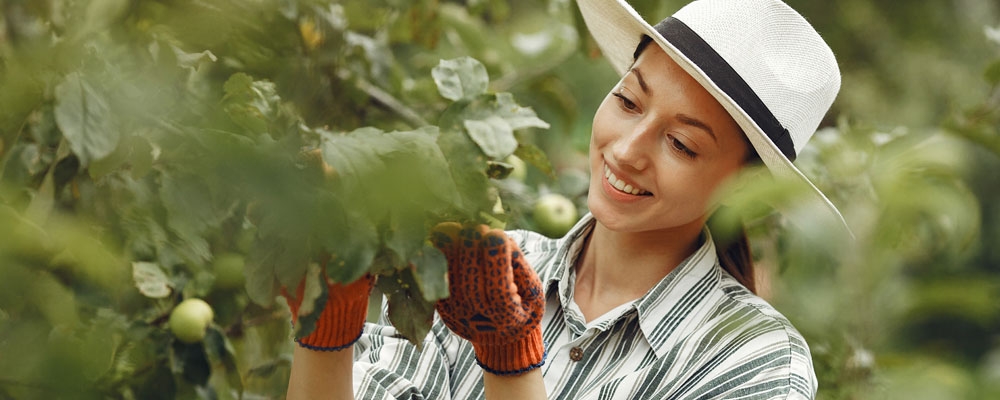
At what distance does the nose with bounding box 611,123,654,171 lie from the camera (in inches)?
59.9

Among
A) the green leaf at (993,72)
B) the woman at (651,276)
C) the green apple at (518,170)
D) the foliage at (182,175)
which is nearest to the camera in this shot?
the foliage at (182,175)

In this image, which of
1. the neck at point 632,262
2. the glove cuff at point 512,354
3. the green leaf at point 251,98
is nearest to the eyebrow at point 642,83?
the neck at point 632,262

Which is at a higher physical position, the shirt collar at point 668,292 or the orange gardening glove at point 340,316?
the orange gardening glove at point 340,316

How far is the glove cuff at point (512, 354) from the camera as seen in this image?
145 cm

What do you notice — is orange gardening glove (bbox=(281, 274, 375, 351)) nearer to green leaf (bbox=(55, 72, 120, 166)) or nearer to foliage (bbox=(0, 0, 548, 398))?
→ foliage (bbox=(0, 0, 548, 398))

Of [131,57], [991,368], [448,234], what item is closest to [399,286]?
[448,234]

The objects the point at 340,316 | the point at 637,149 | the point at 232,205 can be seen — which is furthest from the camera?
the point at 637,149

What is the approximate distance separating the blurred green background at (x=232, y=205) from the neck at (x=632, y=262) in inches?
12.7

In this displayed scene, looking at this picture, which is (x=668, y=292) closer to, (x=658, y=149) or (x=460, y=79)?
(x=658, y=149)

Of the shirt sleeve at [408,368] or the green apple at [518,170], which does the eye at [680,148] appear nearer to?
the shirt sleeve at [408,368]

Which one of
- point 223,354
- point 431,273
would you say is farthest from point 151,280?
point 431,273

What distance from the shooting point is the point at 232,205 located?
35.9 inches

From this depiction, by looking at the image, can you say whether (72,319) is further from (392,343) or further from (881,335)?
(392,343)

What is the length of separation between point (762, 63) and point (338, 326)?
2.48 ft
